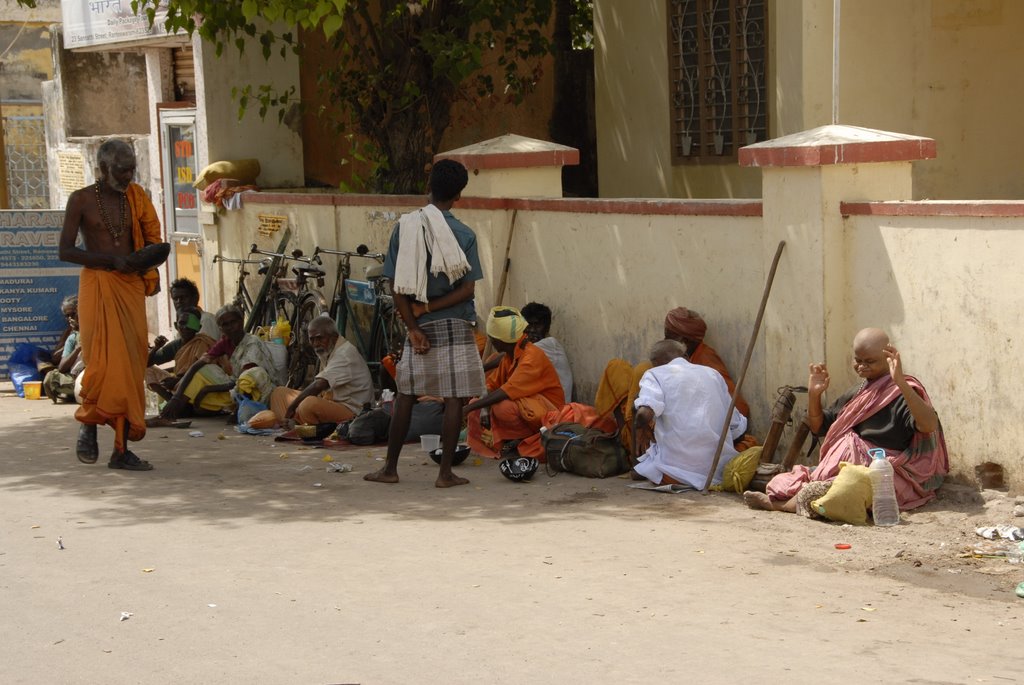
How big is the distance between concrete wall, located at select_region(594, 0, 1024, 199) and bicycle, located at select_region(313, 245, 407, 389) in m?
3.01

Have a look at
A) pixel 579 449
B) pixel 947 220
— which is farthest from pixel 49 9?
pixel 947 220

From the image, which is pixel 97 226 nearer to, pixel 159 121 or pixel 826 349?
pixel 826 349

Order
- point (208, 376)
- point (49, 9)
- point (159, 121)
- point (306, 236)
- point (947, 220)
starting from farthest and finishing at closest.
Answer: point (49, 9)
point (159, 121)
point (306, 236)
point (208, 376)
point (947, 220)

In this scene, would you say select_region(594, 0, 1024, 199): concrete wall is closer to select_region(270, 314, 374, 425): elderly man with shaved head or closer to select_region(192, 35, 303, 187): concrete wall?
select_region(270, 314, 374, 425): elderly man with shaved head

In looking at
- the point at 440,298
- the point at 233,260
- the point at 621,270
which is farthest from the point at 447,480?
the point at 233,260

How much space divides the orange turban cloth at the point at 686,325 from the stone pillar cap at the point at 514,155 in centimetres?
214

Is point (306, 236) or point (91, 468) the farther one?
point (306, 236)

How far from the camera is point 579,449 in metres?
7.85

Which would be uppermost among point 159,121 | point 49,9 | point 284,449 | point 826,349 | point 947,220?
point 49,9

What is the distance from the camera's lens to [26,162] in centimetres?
2191

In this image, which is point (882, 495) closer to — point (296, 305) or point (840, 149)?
point (840, 149)

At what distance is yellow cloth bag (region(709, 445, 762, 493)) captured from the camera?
287 inches

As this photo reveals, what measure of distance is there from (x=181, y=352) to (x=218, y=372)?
1.82 feet

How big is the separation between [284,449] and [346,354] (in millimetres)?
960
